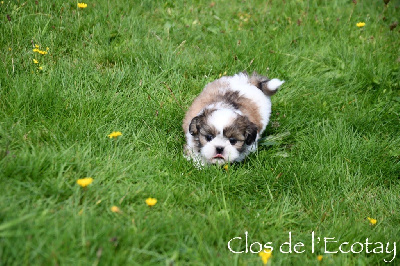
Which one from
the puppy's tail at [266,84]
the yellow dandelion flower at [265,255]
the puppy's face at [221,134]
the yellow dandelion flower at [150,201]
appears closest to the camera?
the yellow dandelion flower at [265,255]

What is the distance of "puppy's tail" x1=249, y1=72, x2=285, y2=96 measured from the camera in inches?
171

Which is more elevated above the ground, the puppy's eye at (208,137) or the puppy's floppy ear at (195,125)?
the puppy's floppy ear at (195,125)

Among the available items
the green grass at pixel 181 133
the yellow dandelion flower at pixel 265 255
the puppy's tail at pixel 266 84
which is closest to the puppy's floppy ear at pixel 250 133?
the green grass at pixel 181 133

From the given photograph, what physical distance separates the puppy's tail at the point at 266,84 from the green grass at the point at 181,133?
0.80 feet

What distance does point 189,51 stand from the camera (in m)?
4.90

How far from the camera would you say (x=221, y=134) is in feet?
11.7

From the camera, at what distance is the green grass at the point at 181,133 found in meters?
2.50

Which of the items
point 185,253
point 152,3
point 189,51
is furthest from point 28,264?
point 152,3

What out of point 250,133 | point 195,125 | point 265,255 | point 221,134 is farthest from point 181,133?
point 265,255

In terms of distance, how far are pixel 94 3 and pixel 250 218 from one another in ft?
11.0

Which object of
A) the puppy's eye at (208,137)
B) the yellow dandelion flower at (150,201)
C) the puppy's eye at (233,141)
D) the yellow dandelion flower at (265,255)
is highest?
the yellow dandelion flower at (150,201)

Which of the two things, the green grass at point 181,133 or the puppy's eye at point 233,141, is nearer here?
the green grass at point 181,133

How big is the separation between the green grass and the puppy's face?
182 mm

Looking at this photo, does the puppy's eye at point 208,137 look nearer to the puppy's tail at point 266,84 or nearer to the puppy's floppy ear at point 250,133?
the puppy's floppy ear at point 250,133
